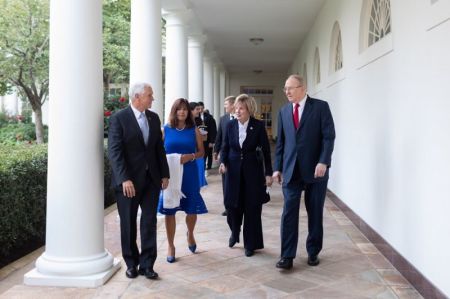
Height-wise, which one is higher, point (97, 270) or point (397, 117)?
point (397, 117)

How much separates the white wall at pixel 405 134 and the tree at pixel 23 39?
1051 centimetres

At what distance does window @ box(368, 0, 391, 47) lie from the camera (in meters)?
5.68

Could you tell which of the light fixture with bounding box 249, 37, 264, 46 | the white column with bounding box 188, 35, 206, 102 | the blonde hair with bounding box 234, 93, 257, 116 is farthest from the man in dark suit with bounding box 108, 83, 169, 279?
the light fixture with bounding box 249, 37, 264, 46

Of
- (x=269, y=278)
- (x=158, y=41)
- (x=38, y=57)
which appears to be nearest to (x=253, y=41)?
(x=38, y=57)

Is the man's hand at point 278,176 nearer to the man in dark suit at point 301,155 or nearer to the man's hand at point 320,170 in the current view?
the man in dark suit at point 301,155

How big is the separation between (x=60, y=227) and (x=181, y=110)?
1596 millimetres

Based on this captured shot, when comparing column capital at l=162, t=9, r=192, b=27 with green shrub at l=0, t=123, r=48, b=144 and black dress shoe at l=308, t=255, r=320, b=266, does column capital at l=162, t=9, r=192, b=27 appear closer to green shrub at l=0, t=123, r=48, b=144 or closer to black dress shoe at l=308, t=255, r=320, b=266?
black dress shoe at l=308, t=255, r=320, b=266

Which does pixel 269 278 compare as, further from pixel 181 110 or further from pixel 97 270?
pixel 181 110

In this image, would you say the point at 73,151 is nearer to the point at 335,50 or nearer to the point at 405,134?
the point at 405,134

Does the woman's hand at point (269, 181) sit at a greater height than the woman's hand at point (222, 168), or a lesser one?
lesser

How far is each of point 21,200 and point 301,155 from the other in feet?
9.62

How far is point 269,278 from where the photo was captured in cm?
445

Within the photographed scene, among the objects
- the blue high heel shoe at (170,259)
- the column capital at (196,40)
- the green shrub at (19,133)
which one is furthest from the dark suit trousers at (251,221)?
the green shrub at (19,133)

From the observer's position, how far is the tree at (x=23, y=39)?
14508mm
